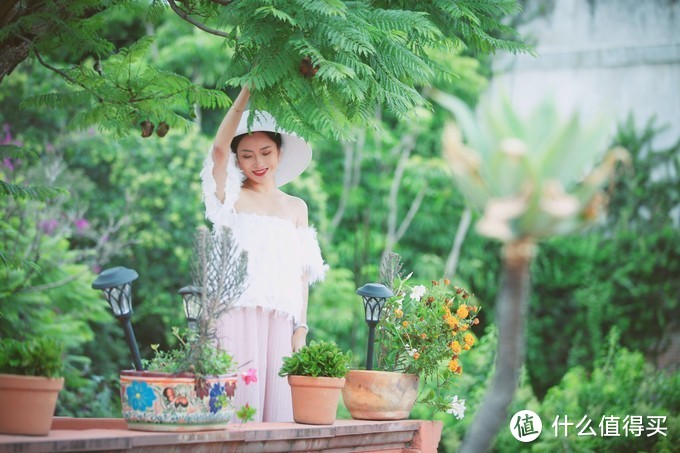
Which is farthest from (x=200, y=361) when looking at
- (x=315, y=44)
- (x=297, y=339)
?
(x=315, y=44)

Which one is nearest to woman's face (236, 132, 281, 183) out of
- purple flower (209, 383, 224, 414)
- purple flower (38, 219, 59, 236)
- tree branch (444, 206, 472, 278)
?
purple flower (209, 383, 224, 414)

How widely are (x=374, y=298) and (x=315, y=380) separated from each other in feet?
1.99

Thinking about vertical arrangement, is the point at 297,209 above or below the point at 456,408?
above

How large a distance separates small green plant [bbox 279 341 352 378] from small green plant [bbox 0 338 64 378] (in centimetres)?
107

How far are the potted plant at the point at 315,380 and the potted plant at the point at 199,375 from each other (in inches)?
16.5

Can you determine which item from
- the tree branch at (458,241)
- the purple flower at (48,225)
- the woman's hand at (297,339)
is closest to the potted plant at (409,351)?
the woman's hand at (297,339)

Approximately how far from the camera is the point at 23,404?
278 centimetres

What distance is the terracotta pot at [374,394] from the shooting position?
162 inches

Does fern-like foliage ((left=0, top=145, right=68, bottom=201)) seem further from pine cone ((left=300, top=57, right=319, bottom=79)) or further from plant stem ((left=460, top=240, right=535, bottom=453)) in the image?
plant stem ((left=460, top=240, right=535, bottom=453))

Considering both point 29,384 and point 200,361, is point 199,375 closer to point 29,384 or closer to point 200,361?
point 200,361

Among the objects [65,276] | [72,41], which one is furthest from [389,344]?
[65,276]

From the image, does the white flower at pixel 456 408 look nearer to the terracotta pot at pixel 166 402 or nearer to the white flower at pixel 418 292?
the white flower at pixel 418 292

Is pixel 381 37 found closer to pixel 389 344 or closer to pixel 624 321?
pixel 389 344

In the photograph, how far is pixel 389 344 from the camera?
4359 millimetres
